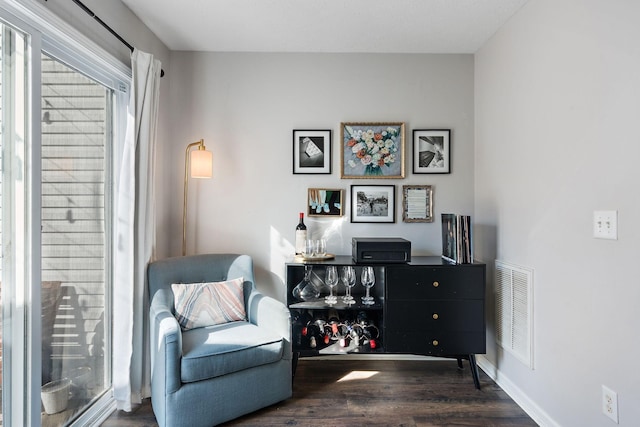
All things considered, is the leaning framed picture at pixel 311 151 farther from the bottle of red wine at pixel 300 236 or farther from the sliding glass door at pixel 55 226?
the sliding glass door at pixel 55 226

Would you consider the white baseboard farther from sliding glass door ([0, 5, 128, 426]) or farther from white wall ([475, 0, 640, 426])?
sliding glass door ([0, 5, 128, 426])

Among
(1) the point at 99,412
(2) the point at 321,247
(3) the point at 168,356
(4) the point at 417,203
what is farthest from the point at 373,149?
(1) the point at 99,412

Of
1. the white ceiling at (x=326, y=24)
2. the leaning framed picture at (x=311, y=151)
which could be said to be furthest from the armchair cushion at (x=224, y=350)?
the white ceiling at (x=326, y=24)

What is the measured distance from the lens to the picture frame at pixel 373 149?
289 centimetres

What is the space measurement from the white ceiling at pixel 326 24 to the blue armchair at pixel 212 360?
1.61 meters

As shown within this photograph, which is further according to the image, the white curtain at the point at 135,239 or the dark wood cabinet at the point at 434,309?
the dark wood cabinet at the point at 434,309

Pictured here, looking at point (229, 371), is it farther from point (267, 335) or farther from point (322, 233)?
point (322, 233)

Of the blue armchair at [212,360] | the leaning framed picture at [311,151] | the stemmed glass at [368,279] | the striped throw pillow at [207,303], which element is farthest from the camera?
the leaning framed picture at [311,151]

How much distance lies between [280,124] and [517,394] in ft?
8.12

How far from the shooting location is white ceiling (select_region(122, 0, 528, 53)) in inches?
87.6

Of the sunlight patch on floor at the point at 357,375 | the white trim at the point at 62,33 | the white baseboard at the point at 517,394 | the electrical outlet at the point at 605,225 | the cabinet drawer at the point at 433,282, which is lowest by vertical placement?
the sunlight patch on floor at the point at 357,375

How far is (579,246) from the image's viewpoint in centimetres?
175

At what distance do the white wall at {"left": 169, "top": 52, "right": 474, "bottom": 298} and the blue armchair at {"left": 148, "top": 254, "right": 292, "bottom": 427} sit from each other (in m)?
0.54

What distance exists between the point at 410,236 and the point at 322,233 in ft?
2.32
